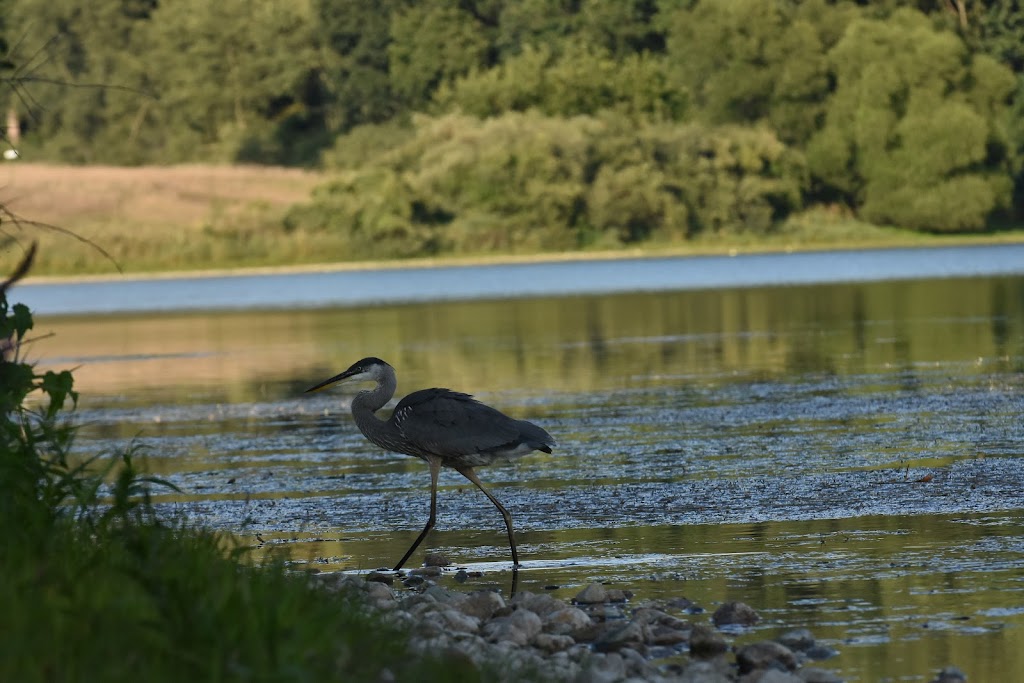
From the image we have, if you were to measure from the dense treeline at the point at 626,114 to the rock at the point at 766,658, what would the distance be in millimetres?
62800

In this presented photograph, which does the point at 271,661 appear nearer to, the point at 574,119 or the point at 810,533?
the point at 810,533

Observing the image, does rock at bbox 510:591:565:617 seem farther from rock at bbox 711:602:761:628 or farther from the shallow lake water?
Answer: rock at bbox 711:602:761:628

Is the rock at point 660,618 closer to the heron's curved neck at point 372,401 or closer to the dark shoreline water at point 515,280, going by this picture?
the heron's curved neck at point 372,401

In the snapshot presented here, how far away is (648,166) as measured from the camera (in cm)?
7112

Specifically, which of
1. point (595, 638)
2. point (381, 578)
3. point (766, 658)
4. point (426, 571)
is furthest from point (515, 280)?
point (766, 658)

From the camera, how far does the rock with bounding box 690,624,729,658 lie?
800 centimetres

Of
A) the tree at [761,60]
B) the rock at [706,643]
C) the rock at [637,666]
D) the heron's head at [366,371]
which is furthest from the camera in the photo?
the tree at [761,60]

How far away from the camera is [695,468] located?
44.3 ft

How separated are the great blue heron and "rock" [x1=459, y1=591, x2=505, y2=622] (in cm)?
130

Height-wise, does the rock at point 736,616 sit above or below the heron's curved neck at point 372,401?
below

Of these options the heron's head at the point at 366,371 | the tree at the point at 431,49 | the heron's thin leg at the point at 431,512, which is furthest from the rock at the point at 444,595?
the tree at the point at 431,49

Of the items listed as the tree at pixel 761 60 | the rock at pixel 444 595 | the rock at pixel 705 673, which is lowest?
the rock at pixel 705 673

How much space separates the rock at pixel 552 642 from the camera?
8109mm

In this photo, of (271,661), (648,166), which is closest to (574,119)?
(648,166)
